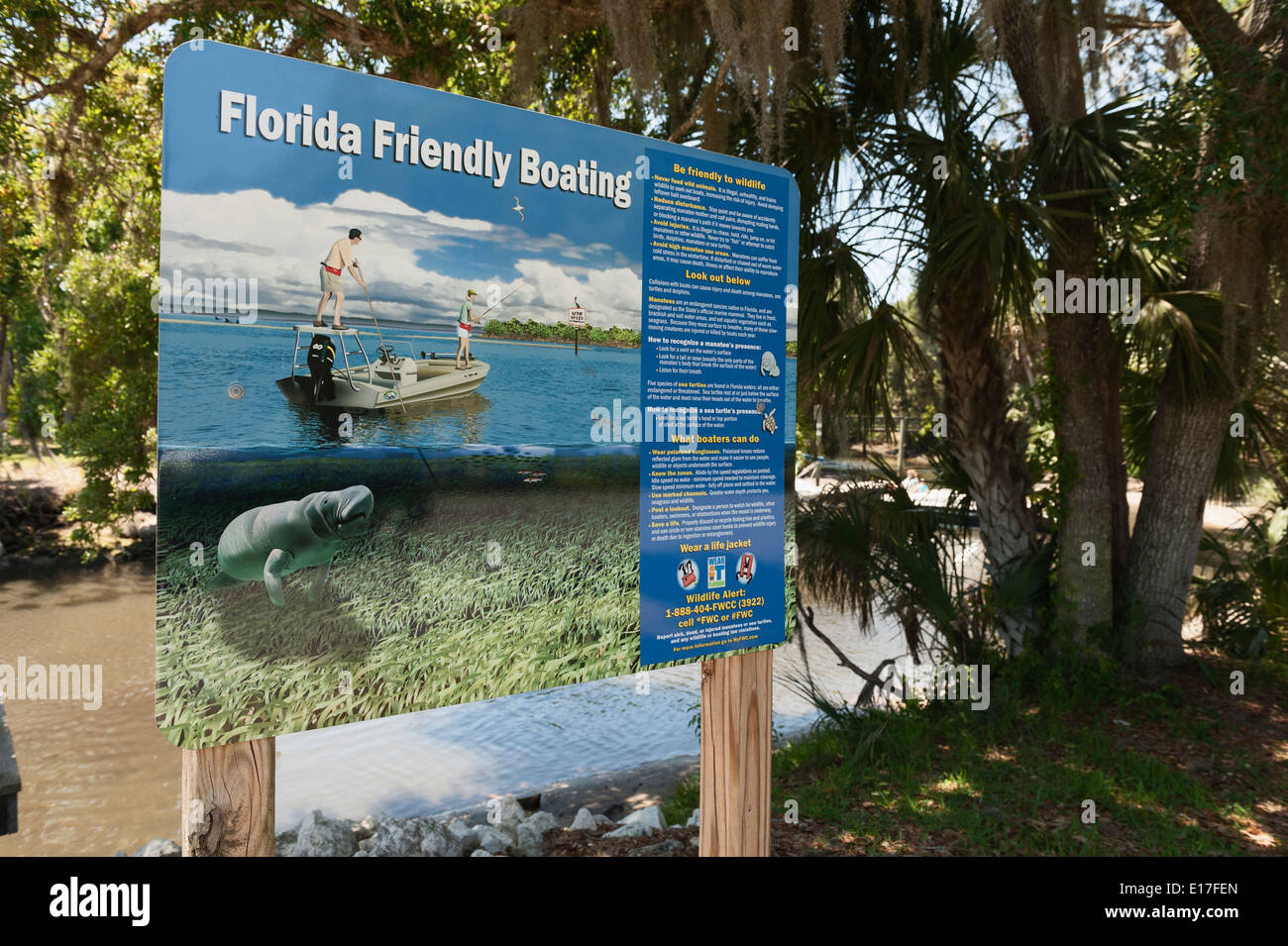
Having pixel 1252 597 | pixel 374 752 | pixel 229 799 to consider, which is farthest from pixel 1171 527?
pixel 374 752

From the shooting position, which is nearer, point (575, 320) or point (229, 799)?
point (229, 799)

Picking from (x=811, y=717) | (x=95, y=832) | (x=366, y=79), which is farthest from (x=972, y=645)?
(x=95, y=832)

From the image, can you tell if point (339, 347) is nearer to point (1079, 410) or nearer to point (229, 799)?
point (229, 799)

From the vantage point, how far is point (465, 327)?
258cm

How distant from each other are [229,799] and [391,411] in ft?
3.58

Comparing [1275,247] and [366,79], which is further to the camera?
[1275,247]

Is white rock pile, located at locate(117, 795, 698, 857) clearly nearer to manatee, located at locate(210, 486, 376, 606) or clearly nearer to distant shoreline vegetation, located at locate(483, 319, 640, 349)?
distant shoreline vegetation, located at locate(483, 319, 640, 349)

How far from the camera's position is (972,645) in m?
7.30

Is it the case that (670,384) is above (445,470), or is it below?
above

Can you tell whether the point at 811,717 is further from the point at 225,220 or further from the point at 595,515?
the point at 225,220

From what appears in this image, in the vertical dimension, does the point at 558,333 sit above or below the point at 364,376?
above

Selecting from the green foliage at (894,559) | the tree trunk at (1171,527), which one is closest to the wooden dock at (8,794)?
the green foliage at (894,559)

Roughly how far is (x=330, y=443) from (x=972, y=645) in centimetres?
634

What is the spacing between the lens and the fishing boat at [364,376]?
2.28 metres
